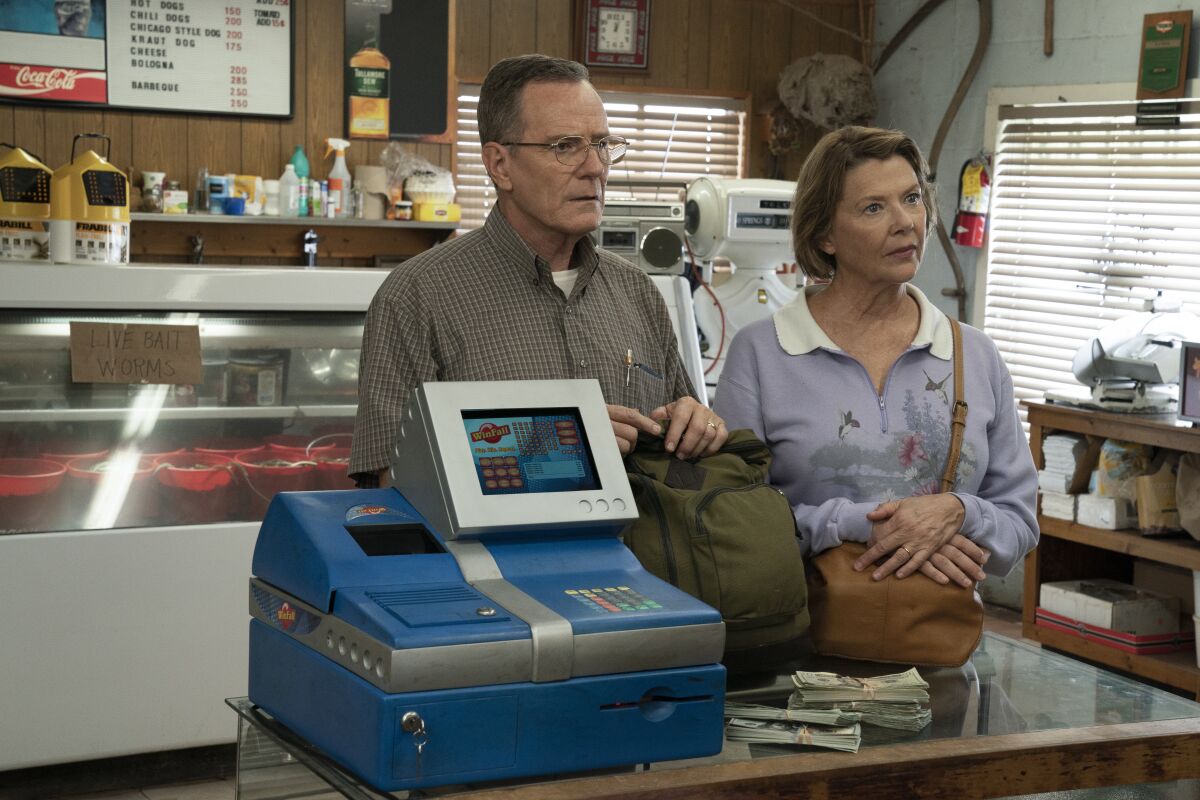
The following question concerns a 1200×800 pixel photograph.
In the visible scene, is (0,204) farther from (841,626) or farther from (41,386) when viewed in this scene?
(841,626)

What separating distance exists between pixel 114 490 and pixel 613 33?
3605mm

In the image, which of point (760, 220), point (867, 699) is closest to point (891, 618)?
point (867, 699)

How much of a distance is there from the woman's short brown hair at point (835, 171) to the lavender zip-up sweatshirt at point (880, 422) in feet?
0.52

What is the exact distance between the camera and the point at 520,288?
6.84 feet

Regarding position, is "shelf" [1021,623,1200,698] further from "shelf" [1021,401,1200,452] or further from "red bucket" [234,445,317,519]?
"red bucket" [234,445,317,519]

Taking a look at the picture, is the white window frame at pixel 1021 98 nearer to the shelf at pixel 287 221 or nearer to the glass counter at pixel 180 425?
the shelf at pixel 287 221

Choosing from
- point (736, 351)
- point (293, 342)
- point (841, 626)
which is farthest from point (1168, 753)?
point (293, 342)

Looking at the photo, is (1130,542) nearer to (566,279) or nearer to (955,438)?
(955,438)

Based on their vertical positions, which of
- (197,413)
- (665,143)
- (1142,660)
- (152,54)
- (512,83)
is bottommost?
(1142,660)

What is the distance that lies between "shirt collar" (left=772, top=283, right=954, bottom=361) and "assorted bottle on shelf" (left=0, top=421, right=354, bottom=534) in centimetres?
162

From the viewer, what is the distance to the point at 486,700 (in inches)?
49.1

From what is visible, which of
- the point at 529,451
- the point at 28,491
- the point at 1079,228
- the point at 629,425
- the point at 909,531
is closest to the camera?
the point at 529,451

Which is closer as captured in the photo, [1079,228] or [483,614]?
[483,614]

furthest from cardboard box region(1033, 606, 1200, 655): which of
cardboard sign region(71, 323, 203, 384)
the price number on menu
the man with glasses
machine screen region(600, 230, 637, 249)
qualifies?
the price number on menu
